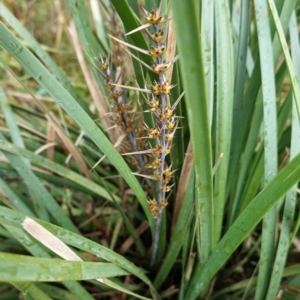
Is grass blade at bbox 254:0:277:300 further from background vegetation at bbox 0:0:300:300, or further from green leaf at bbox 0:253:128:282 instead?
green leaf at bbox 0:253:128:282

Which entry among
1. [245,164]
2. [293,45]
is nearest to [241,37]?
[293,45]

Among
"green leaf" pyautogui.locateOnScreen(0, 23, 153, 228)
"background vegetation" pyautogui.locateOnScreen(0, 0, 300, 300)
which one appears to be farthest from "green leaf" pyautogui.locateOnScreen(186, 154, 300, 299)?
"green leaf" pyautogui.locateOnScreen(0, 23, 153, 228)

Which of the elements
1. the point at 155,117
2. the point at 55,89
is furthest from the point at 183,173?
the point at 55,89

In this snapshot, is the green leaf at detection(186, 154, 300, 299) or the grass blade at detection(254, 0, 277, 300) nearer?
the green leaf at detection(186, 154, 300, 299)

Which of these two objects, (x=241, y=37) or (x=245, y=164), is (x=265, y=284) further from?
(x=241, y=37)

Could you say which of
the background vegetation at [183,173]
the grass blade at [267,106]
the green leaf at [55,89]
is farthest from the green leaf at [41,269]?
the grass blade at [267,106]

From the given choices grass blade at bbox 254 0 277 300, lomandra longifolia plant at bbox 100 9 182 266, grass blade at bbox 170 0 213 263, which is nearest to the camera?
grass blade at bbox 170 0 213 263
